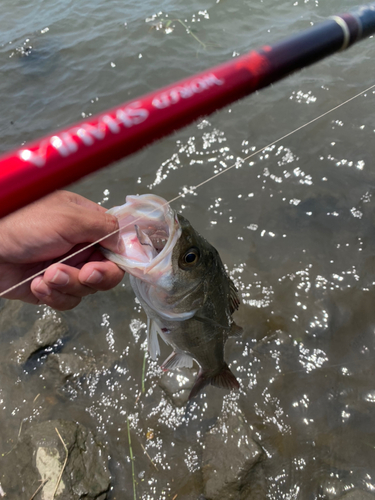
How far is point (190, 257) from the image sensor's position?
6.50 feet

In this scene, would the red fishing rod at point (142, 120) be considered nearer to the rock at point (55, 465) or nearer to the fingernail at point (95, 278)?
the fingernail at point (95, 278)

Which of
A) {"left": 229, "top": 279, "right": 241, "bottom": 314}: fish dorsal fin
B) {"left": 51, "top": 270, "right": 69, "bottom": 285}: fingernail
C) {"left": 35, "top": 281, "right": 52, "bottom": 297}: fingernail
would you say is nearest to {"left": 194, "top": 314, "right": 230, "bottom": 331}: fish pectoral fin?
{"left": 229, "top": 279, "right": 241, "bottom": 314}: fish dorsal fin

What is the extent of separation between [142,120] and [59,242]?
1.26 metres

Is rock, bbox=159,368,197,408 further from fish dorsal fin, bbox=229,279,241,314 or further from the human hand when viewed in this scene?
the human hand

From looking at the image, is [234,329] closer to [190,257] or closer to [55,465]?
[190,257]

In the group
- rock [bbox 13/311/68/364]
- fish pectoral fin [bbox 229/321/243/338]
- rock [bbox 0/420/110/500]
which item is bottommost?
rock [bbox 0/420/110/500]

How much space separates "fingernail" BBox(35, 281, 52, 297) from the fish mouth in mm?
483

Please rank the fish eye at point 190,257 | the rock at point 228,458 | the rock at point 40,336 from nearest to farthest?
the fish eye at point 190,257 < the rock at point 228,458 < the rock at point 40,336

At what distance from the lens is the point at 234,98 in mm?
1296

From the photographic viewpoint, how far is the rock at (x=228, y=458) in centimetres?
281

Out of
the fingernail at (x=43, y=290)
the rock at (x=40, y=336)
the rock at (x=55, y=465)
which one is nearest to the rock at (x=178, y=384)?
the rock at (x=55, y=465)

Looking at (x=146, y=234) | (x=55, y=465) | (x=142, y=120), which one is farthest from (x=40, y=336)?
(x=142, y=120)

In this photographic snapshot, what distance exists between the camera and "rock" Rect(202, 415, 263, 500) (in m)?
2.81

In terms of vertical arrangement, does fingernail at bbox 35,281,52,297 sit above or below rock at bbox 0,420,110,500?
above
